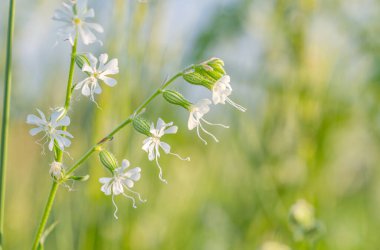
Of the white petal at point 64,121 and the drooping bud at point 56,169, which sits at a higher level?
the white petal at point 64,121

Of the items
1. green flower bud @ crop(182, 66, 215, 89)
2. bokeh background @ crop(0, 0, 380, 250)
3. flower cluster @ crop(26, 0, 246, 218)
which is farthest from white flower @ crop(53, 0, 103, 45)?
bokeh background @ crop(0, 0, 380, 250)

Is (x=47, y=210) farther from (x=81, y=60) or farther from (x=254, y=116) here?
(x=254, y=116)

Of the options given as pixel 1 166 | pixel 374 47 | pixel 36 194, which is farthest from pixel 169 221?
pixel 1 166

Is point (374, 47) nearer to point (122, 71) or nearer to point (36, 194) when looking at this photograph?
point (122, 71)

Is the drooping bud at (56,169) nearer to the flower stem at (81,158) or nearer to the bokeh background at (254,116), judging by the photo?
the flower stem at (81,158)

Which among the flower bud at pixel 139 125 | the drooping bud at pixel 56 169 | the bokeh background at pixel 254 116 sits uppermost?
the bokeh background at pixel 254 116

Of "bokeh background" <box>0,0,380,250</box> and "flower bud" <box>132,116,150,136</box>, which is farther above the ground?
"bokeh background" <box>0,0,380,250</box>

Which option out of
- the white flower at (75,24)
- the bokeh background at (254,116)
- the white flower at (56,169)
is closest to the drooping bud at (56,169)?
the white flower at (56,169)

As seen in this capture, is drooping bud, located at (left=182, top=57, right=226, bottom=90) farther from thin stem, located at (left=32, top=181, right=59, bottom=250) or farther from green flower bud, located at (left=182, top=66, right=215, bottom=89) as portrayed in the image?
thin stem, located at (left=32, top=181, right=59, bottom=250)
